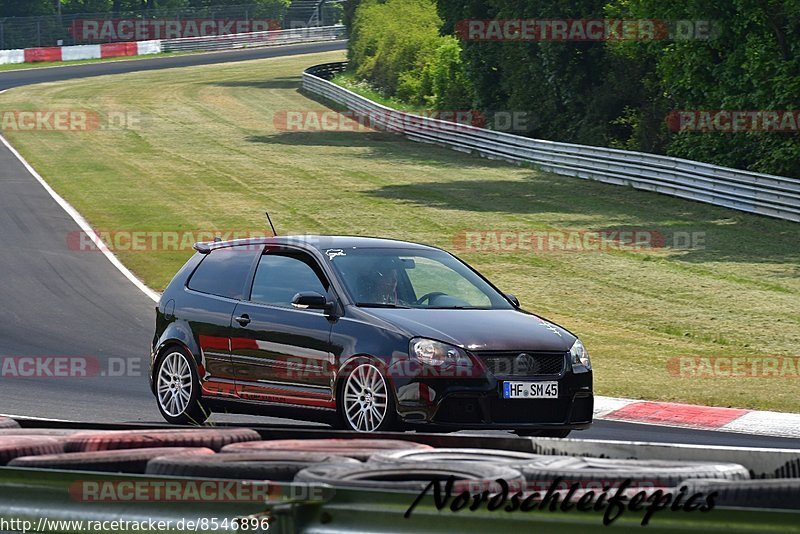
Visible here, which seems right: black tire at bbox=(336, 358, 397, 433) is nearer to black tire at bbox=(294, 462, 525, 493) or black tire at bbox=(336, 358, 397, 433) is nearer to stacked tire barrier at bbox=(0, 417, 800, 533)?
stacked tire barrier at bbox=(0, 417, 800, 533)

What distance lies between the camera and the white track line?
794 inches

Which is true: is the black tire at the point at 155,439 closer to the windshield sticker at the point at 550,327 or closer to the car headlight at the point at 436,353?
the car headlight at the point at 436,353

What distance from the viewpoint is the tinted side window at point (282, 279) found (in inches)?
416

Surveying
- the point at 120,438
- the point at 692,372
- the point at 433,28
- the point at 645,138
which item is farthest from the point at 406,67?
the point at 120,438

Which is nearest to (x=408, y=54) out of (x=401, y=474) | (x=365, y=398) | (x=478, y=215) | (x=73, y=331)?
(x=478, y=215)

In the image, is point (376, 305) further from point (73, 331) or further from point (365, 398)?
point (73, 331)

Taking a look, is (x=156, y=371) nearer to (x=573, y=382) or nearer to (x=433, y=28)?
(x=573, y=382)

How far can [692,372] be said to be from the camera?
14398mm

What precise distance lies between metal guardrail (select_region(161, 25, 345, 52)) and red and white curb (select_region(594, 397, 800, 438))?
247 feet

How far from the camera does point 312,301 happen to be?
396 inches

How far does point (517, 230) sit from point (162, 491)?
2322cm

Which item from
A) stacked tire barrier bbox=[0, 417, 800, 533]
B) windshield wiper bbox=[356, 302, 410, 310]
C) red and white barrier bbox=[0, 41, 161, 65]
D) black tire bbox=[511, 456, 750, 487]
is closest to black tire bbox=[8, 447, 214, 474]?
stacked tire barrier bbox=[0, 417, 800, 533]

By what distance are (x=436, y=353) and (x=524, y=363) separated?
0.66m

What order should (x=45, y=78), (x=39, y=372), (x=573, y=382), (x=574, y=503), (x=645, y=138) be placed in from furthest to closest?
(x=45, y=78)
(x=645, y=138)
(x=39, y=372)
(x=573, y=382)
(x=574, y=503)
